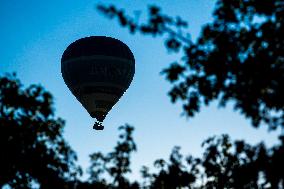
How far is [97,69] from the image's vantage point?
39188 mm

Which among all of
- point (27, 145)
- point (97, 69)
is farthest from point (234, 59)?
point (97, 69)

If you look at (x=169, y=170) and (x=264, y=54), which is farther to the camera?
(x=169, y=170)

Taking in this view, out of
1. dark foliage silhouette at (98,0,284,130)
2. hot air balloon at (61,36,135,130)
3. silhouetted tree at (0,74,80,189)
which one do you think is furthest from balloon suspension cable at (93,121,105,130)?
dark foliage silhouette at (98,0,284,130)

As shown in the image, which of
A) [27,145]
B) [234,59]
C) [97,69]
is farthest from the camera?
[97,69]

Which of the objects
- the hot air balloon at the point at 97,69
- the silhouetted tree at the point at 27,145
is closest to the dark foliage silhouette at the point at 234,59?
the silhouetted tree at the point at 27,145

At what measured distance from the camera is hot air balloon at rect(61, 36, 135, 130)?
1540 inches

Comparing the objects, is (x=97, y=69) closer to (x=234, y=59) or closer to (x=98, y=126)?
(x=98, y=126)

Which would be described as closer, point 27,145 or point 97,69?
point 27,145

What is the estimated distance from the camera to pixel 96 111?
136 ft

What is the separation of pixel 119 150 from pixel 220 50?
28.5ft

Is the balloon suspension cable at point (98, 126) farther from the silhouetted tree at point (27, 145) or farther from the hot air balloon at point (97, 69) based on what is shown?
the silhouetted tree at point (27, 145)

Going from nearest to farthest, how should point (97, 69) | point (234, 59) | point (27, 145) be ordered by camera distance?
point (234, 59), point (27, 145), point (97, 69)

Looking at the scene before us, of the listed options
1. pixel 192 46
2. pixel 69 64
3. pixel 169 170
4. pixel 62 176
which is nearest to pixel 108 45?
pixel 69 64

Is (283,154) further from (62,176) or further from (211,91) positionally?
(62,176)
